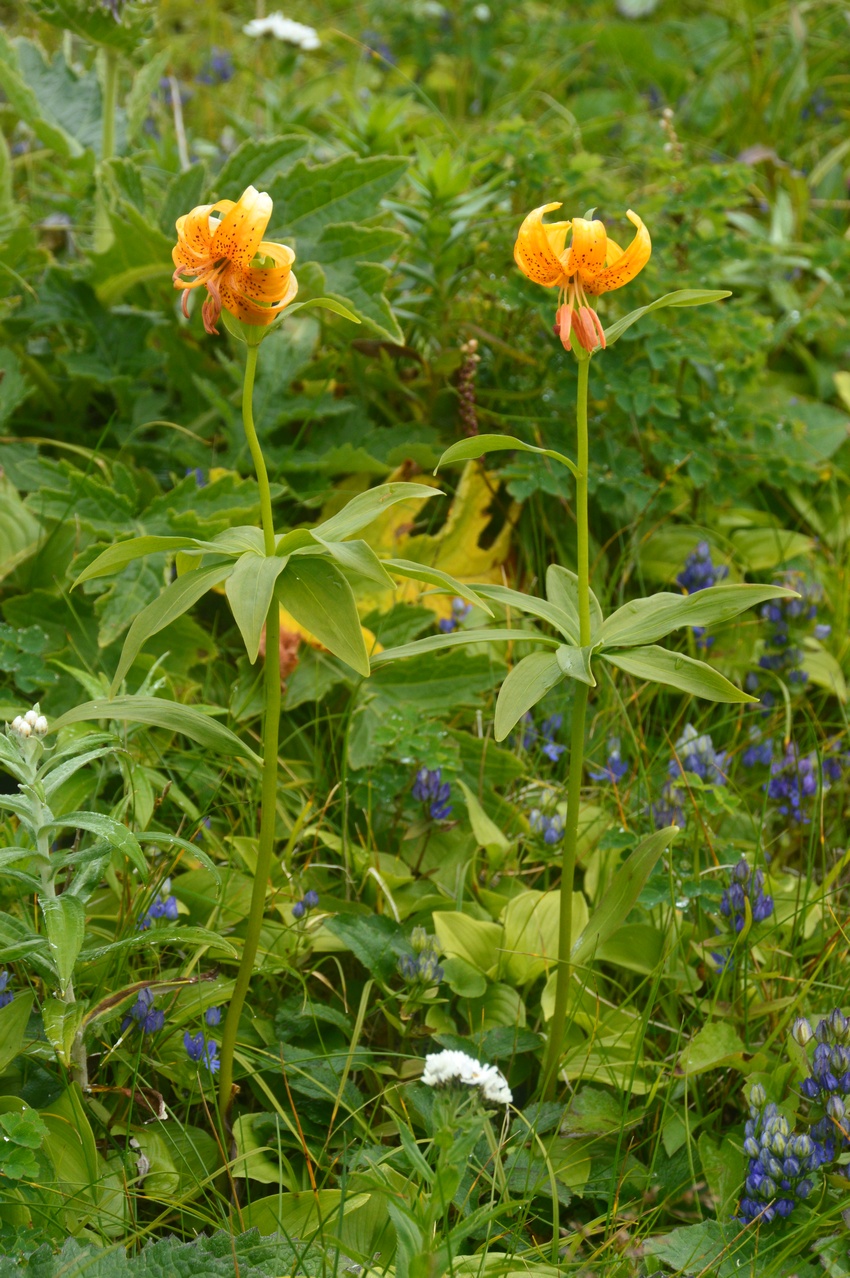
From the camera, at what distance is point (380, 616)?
7.86ft

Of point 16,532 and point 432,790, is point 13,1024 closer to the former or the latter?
point 432,790

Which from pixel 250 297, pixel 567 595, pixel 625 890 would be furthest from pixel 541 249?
pixel 625 890

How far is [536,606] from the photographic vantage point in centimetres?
152

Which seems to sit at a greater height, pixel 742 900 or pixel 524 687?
pixel 524 687

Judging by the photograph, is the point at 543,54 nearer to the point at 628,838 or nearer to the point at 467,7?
the point at 467,7

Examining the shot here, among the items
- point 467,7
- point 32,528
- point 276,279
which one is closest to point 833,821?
point 276,279

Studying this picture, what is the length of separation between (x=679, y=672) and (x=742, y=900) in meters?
0.59

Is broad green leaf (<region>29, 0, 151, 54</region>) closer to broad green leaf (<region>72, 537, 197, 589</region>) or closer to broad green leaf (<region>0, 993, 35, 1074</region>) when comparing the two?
broad green leaf (<region>72, 537, 197, 589</region>)

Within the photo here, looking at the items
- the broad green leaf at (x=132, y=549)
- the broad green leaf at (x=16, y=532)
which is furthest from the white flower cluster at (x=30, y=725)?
the broad green leaf at (x=16, y=532)

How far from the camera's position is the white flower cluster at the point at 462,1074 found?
4.25ft

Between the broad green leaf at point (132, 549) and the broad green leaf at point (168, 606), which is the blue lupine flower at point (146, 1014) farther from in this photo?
the broad green leaf at point (132, 549)

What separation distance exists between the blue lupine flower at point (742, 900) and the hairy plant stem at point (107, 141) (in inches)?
74.9

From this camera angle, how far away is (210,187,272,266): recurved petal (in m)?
1.28

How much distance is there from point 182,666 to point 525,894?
825mm
